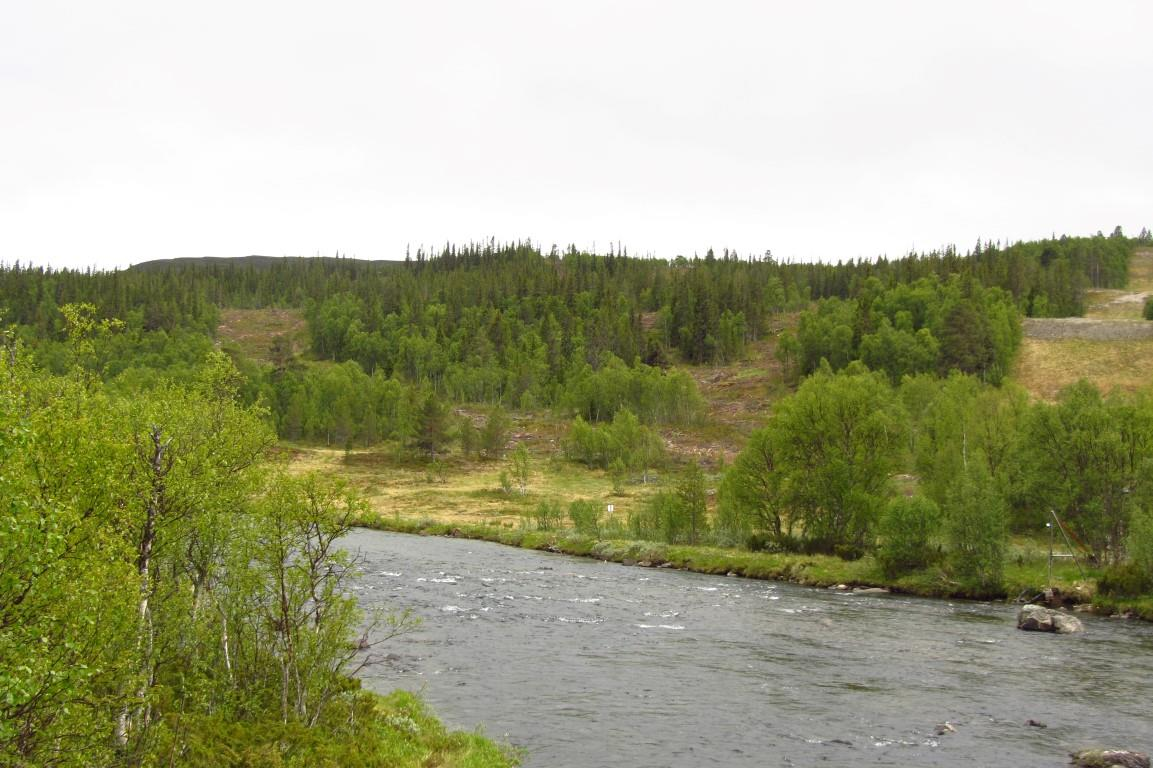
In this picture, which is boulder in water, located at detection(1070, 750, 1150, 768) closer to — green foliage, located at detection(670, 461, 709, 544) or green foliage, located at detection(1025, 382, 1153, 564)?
green foliage, located at detection(1025, 382, 1153, 564)

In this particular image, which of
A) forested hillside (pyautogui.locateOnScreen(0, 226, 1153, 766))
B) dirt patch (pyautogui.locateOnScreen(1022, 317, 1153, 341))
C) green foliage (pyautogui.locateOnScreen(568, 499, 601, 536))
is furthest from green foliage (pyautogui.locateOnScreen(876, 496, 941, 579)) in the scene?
dirt patch (pyautogui.locateOnScreen(1022, 317, 1153, 341))

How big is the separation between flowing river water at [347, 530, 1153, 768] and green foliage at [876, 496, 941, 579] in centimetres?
503

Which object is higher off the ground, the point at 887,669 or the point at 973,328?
the point at 973,328

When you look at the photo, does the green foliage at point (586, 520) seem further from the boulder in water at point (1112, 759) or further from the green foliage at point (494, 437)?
the green foliage at point (494, 437)

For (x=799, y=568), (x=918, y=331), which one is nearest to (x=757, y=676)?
(x=799, y=568)

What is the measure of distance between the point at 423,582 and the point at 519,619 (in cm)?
1264

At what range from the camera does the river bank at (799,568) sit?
172ft

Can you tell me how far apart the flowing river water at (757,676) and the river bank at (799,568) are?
8.88ft

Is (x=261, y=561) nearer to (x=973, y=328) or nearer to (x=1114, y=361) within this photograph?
(x=973, y=328)

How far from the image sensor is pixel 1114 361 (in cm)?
16000

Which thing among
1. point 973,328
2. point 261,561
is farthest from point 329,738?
point 973,328

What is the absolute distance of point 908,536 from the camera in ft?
195

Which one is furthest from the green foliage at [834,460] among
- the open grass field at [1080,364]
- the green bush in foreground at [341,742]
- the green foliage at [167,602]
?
the open grass field at [1080,364]

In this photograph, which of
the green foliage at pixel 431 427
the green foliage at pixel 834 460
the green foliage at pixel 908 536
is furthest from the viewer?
the green foliage at pixel 431 427
